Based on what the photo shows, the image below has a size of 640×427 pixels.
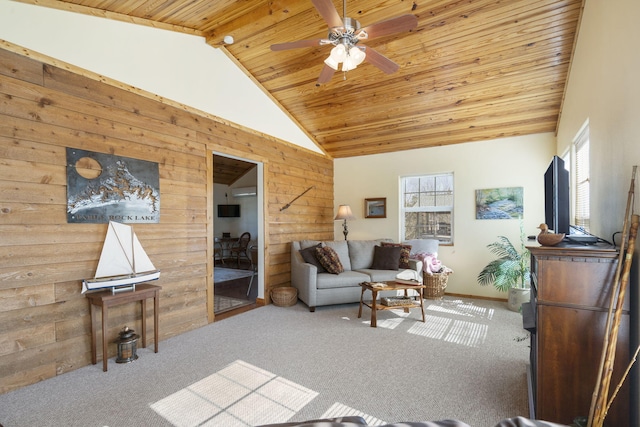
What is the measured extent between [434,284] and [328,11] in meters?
4.03

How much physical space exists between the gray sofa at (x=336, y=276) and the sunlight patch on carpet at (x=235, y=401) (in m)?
1.84

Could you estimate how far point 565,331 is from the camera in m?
1.61

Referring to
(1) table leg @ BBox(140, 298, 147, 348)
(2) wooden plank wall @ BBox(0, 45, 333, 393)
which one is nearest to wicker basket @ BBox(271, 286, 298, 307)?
(2) wooden plank wall @ BBox(0, 45, 333, 393)

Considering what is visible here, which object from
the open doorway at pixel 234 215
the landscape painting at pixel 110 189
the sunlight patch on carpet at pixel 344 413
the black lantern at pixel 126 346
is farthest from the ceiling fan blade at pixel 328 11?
Result: the open doorway at pixel 234 215

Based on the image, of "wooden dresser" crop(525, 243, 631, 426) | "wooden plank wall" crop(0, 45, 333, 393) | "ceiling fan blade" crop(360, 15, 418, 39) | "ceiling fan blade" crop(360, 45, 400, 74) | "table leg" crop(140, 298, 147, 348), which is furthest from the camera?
"table leg" crop(140, 298, 147, 348)

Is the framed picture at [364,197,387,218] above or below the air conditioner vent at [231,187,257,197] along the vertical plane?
below

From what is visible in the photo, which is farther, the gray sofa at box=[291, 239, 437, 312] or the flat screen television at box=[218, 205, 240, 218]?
the flat screen television at box=[218, 205, 240, 218]

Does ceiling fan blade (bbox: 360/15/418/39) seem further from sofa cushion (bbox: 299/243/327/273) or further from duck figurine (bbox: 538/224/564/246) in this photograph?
sofa cushion (bbox: 299/243/327/273)

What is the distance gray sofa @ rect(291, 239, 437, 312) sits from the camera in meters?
4.28

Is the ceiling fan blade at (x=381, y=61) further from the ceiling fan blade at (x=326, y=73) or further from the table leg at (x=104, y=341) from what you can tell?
the table leg at (x=104, y=341)

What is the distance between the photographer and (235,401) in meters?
2.13

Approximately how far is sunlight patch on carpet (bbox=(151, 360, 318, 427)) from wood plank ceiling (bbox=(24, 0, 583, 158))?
10.8 ft

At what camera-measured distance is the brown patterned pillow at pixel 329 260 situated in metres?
4.52

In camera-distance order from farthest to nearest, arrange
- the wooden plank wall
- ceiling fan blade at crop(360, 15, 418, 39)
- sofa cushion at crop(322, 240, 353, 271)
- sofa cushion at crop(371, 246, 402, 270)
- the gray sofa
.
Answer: sofa cushion at crop(322, 240, 353, 271) < sofa cushion at crop(371, 246, 402, 270) < the gray sofa < the wooden plank wall < ceiling fan blade at crop(360, 15, 418, 39)
